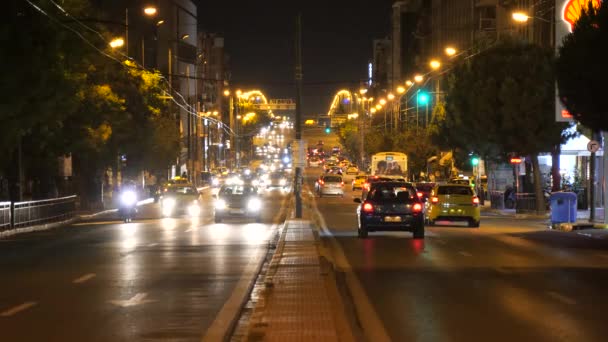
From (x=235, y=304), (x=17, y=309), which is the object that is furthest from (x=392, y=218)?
(x=17, y=309)

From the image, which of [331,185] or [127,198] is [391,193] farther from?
[331,185]

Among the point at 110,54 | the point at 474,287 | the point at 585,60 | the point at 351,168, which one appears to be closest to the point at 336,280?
the point at 474,287

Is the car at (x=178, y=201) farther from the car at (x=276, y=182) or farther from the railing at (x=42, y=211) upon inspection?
the car at (x=276, y=182)

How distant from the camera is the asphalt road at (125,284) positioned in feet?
41.1

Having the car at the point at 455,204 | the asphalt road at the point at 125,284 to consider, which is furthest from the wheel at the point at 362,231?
the car at the point at 455,204

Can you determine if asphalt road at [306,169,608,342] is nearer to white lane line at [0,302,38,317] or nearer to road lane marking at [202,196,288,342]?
road lane marking at [202,196,288,342]

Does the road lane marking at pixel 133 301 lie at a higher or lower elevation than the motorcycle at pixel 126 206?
lower

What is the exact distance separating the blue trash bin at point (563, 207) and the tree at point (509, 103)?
11314 mm

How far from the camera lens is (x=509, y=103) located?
51.6m

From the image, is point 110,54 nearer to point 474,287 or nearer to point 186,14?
point 474,287

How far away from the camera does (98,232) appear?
36344mm

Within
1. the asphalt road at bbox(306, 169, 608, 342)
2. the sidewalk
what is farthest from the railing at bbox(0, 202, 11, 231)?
the sidewalk

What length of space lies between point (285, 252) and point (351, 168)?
109 m

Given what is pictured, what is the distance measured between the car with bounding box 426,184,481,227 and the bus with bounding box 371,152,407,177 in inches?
1663
